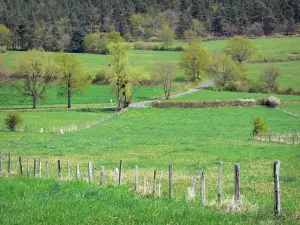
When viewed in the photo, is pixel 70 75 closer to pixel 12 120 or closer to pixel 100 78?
pixel 100 78

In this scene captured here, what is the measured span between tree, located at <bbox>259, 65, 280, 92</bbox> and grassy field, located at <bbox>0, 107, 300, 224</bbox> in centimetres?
3267

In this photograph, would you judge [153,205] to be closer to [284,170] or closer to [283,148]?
[284,170]

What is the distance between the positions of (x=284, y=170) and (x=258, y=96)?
7387cm

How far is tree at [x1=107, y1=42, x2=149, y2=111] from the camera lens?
294ft

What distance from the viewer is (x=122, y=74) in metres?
90.4

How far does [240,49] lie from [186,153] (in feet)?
361

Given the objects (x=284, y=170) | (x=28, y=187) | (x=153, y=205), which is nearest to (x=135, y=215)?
(x=153, y=205)

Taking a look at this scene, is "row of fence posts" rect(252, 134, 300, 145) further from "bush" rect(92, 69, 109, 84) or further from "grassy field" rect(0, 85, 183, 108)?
"bush" rect(92, 69, 109, 84)

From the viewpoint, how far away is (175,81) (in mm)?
129000

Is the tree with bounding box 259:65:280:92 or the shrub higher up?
the tree with bounding box 259:65:280:92

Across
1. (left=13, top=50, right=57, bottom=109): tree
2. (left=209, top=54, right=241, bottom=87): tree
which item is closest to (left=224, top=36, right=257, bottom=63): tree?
(left=209, top=54, right=241, bottom=87): tree

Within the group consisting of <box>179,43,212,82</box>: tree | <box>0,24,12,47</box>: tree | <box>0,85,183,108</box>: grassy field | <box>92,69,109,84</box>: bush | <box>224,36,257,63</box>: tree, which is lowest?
<box>0,85,183,108</box>: grassy field

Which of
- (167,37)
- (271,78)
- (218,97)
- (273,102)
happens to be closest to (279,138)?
(273,102)

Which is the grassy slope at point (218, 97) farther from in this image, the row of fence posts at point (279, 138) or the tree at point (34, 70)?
the row of fence posts at point (279, 138)
